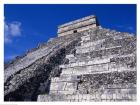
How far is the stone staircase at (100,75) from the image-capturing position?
5.55m

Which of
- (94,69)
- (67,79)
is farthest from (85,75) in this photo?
(67,79)

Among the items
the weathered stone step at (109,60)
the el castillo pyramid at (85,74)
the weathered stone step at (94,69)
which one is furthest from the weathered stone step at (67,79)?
the weathered stone step at (109,60)

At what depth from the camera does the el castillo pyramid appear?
18.8 ft

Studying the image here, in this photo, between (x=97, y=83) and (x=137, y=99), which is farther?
(x=97, y=83)

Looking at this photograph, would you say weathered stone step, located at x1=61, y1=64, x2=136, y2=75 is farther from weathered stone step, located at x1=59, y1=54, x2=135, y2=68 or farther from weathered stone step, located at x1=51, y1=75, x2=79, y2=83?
weathered stone step, located at x1=51, y1=75, x2=79, y2=83

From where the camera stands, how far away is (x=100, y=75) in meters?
6.20

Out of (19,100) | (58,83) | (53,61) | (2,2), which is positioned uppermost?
(2,2)

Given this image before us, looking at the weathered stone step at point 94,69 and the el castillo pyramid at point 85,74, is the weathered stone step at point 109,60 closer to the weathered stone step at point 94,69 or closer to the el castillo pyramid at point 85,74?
the el castillo pyramid at point 85,74

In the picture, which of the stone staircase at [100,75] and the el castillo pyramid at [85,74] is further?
the el castillo pyramid at [85,74]

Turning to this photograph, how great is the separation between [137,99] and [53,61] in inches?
137

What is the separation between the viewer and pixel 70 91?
6.18m

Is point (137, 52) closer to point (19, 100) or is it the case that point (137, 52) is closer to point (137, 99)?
point (137, 99)

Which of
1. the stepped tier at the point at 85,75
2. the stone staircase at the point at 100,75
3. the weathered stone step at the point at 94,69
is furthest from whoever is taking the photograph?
the weathered stone step at the point at 94,69

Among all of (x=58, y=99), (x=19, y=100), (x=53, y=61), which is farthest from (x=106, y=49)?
(x=19, y=100)
